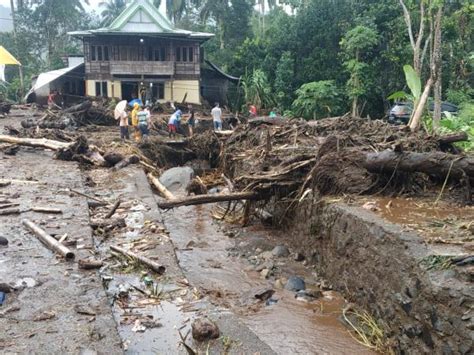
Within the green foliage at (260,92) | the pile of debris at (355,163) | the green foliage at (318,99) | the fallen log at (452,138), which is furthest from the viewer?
the green foliage at (260,92)

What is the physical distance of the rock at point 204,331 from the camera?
192 inches

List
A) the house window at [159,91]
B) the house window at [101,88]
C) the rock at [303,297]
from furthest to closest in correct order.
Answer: the house window at [159,91]
the house window at [101,88]
the rock at [303,297]

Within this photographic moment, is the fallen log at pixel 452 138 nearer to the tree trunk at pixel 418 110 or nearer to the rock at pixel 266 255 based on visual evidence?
the tree trunk at pixel 418 110

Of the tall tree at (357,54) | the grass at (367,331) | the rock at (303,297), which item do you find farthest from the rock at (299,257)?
the tall tree at (357,54)

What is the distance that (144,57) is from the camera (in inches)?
1210

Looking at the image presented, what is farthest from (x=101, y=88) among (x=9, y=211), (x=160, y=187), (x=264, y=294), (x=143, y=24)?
(x=264, y=294)

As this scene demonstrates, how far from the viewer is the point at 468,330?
4.28 meters

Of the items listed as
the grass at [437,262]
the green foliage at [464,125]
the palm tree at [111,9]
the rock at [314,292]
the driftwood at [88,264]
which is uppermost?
the palm tree at [111,9]

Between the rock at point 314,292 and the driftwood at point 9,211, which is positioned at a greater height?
the driftwood at point 9,211

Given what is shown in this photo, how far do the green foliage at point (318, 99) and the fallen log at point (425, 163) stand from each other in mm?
16951

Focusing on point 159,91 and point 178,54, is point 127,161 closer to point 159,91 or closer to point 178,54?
point 178,54

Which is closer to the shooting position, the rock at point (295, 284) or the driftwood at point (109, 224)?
the rock at point (295, 284)

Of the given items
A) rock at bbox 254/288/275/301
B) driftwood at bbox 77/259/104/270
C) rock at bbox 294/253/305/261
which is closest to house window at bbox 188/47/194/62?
rock at bbox 294/253/305/261

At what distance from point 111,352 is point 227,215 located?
8.13 metres
